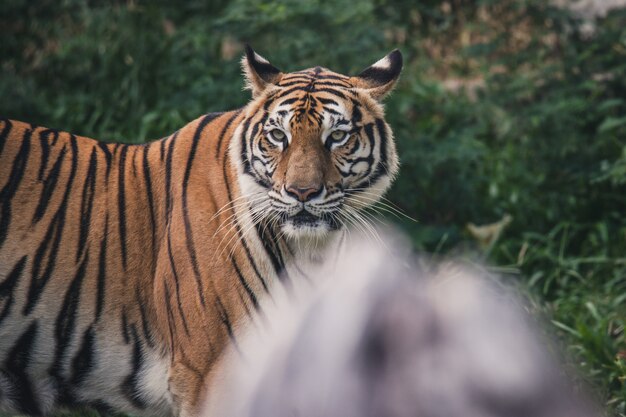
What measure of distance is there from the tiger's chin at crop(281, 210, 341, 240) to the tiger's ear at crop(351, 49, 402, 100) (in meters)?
0.60

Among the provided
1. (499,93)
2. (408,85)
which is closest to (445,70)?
(408,85)

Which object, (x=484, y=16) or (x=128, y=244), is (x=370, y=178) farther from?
(x=484, y=16)

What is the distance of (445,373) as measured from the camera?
1482mm

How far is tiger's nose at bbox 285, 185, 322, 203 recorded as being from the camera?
10.6 ft

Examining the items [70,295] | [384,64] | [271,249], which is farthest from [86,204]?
[384,64]

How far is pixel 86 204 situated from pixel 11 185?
0.31 meters

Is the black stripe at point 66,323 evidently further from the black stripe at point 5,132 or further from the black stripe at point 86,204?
the black stripe at point 5,132

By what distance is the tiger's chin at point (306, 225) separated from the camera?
3.30 meters

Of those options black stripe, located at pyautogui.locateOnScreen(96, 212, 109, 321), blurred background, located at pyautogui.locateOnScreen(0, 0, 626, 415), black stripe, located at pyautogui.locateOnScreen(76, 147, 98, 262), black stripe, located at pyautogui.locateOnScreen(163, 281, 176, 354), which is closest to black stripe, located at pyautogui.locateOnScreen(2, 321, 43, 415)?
black stripe, located at pyautogui.locateOnScreen(96, 212, 109, 321)

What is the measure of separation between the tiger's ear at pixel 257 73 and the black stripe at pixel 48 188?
2.95 feet

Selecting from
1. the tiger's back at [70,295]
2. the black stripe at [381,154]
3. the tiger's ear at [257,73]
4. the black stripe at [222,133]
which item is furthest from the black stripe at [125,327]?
the black stripe at [381,154]

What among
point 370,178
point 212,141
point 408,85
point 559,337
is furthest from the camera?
point 408,85

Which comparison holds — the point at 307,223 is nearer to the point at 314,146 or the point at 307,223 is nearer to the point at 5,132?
the point at 314,146

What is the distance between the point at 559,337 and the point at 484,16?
16.3ft
